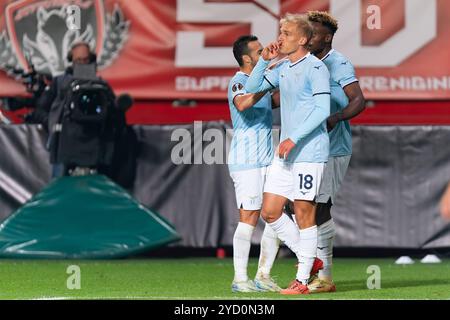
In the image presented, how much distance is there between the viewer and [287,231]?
32.6 feet

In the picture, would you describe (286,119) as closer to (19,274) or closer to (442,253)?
(19,274)

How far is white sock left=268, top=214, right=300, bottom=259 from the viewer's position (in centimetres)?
992

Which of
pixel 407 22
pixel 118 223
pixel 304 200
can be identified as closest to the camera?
pixel 304 200

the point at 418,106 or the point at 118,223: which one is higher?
the point at 418,106

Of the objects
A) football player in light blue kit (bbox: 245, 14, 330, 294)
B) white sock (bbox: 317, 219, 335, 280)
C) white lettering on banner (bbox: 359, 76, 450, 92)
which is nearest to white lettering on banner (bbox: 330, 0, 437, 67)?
white lettering on banner (bbox: 359, 76, 450, 92)

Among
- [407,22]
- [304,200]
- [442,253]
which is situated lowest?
[442,253]

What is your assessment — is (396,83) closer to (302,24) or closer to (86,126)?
(86,126)

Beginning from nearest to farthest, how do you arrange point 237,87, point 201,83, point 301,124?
1. point 301,124
2. point 237,87
3. point 201,83

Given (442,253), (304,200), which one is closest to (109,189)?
(442,253)

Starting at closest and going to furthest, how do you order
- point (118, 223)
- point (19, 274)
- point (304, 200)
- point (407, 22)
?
point (304, 200)
point (19, 274)
point (118, 223)
point (407, 22)

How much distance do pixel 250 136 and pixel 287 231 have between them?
82cm

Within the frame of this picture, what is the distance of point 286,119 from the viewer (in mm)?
9797

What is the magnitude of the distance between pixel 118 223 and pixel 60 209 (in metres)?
0.59

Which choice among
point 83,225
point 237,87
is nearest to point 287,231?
point 237,87
